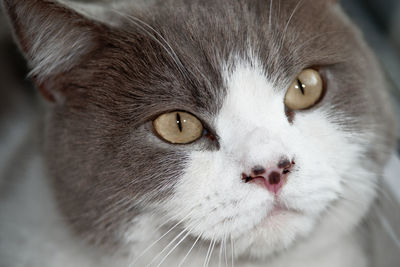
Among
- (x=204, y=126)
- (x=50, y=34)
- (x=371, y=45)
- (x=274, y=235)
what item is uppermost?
(x=50, y=34)

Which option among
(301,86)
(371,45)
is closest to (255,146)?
(301,86)

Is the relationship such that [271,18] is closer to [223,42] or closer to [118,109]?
[223,42]

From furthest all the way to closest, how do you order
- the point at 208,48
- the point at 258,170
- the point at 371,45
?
the point at 371,45, the point at 208,48, the point at 258,170

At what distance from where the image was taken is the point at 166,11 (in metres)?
1.06

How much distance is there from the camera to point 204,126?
986 mm

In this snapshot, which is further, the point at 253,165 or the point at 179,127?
the point at 179,127

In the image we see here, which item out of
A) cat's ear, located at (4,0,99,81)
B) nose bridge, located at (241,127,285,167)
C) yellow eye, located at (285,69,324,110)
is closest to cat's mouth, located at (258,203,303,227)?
nose bridge, located at (241,127,285,167)

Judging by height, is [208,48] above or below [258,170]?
above

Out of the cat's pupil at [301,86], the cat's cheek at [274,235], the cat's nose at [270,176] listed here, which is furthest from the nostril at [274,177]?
the cat's pupil at [301,86]

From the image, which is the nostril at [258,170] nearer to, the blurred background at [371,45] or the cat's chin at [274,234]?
the cat's chin at [274,234]

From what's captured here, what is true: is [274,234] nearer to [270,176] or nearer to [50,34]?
[270,176]

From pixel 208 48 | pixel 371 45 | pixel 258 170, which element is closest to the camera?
pixel 258 170

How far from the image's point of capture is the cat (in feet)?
3.08

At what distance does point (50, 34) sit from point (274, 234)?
615 mm
